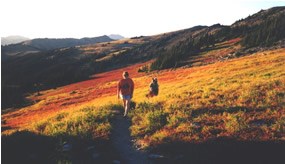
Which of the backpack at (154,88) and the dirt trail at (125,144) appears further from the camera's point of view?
the backpack at (154,88)

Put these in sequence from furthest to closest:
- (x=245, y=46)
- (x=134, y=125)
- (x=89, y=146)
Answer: (x=245, y=46), (x=134, y=125), (x=89, y=146)

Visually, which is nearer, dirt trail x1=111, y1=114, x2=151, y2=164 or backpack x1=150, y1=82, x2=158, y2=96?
dirt trail x1=111, y1=114, x2=151, y2=164

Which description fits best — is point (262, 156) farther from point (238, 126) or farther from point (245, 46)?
point (245, 46)

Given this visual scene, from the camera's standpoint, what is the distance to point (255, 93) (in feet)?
67.5

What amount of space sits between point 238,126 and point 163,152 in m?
3.31

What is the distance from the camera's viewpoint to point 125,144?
48.1 feet

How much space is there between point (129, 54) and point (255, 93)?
162 m

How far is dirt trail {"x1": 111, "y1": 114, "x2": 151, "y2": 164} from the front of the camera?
1286 centimetres

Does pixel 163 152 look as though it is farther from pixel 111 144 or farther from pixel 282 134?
pixel 282 134

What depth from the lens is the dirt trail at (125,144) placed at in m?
12.9

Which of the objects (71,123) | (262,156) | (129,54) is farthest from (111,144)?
(129,54)

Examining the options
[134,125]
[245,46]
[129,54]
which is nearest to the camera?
[134,125]

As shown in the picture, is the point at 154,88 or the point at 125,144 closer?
the point at 125,144

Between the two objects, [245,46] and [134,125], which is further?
[245,46]
